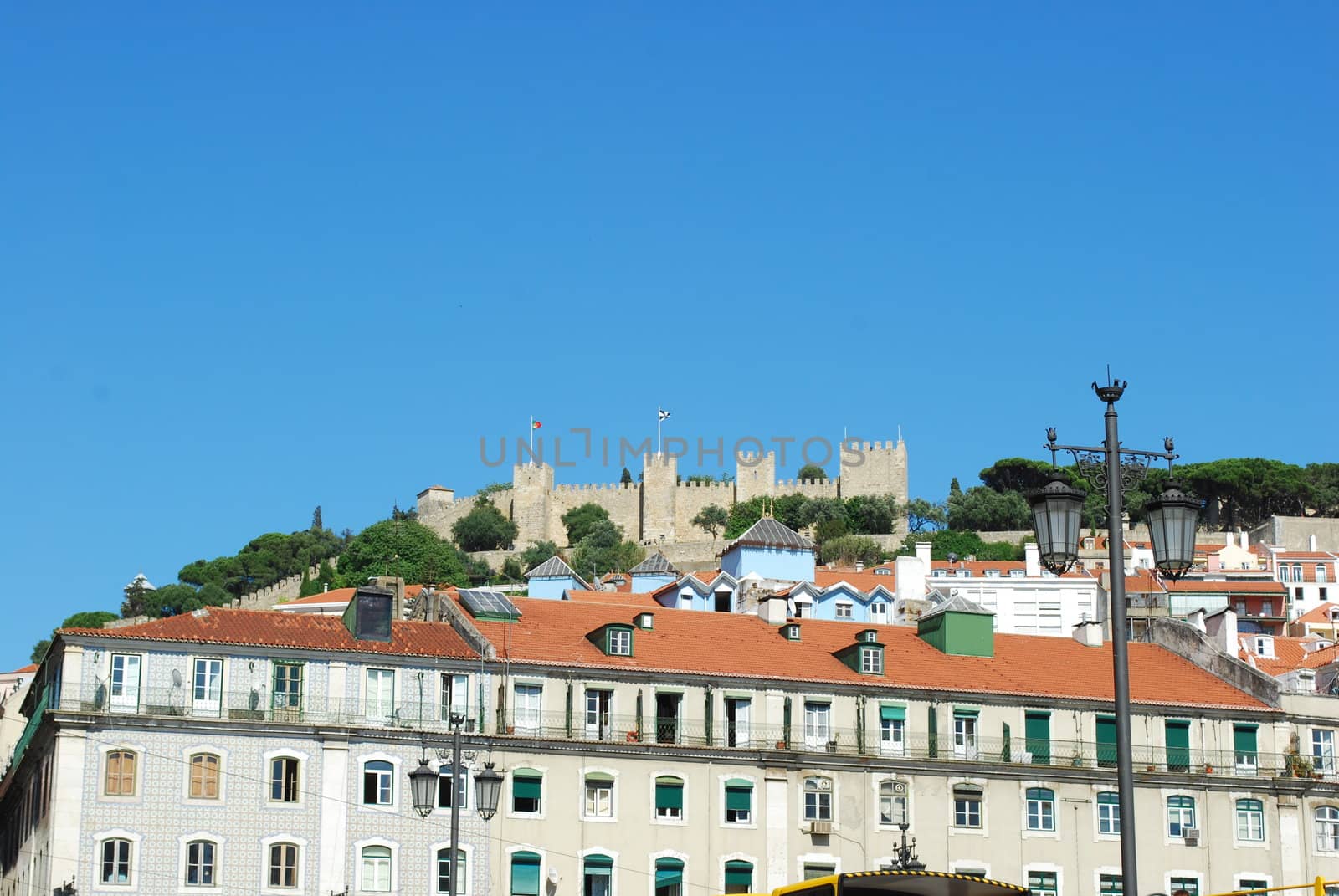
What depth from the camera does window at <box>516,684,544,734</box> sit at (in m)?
48.5

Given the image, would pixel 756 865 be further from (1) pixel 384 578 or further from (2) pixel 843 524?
(2) pixel 843 524

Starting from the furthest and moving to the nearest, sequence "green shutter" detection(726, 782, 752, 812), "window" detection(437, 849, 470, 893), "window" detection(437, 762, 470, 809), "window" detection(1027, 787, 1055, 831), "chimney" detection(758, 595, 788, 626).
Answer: "chimney" detection(758, 595, 788, 626)
"window" detection(1027, 787, 1055, 831)
"green shutter" detection(726, 782, 752, 812)
"window" detection(437, 762, 470, 809)
"window" detection(437, 849, 470, 893)

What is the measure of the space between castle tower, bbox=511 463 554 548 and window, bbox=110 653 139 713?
113 meters

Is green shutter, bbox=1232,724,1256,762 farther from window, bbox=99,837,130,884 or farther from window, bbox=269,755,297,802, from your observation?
window, bbox=99,837,130,884

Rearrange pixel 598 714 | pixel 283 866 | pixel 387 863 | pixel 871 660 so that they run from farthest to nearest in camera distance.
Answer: pixel 871 660, pixel 598 714, pixel 387 863, pixel 283 866

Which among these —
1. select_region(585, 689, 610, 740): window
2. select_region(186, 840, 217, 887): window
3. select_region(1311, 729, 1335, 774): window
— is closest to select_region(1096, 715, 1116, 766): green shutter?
select_region(1311, 729, 1335, 774): window

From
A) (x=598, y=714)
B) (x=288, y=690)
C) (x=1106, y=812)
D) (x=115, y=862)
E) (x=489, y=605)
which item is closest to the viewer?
(x=115, y=862)

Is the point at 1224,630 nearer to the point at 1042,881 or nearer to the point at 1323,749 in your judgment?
the point at 1323,749

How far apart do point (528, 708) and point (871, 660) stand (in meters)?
9.60

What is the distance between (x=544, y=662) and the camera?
161 feet

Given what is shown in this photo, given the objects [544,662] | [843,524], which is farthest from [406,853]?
[843,524]

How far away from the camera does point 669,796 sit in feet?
159

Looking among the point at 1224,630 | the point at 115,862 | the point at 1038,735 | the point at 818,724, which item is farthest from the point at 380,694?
the point at 1224,630

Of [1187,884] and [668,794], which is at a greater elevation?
[668,794]
